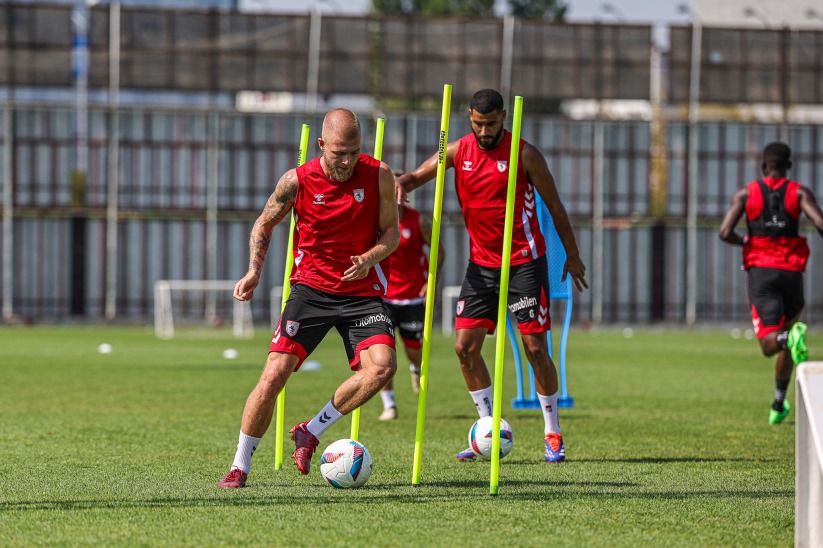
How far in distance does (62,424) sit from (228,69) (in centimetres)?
3130

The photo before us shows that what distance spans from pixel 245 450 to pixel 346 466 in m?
0.60

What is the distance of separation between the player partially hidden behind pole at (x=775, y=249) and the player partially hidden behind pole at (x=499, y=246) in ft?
11.4

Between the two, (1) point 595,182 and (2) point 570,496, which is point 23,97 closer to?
(1) point 595,182

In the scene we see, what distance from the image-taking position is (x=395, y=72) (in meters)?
42.5

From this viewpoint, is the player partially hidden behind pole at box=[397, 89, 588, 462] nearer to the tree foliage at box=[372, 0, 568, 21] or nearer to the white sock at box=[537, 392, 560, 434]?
the white sock at box=[537, 392, 560, 434]

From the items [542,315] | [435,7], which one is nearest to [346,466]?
[542,315]

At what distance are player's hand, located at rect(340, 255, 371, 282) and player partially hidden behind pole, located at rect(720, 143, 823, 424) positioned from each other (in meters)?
5.83

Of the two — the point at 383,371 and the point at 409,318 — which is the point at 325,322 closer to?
the point at 383,371

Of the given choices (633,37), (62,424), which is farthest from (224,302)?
(62,424)

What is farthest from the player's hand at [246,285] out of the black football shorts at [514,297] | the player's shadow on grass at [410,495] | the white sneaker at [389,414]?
the white sneaker at [389,414]

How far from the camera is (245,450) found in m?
7.94

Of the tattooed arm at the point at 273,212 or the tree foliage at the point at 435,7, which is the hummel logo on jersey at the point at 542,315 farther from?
the tree foliage at the point at 435,7

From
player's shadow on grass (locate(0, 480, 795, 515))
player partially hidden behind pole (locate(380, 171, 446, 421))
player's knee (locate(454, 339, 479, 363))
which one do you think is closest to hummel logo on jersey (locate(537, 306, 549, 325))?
player's knee (locate(454, 339, 479, 363))

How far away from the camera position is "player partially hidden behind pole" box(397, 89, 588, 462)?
941cm
